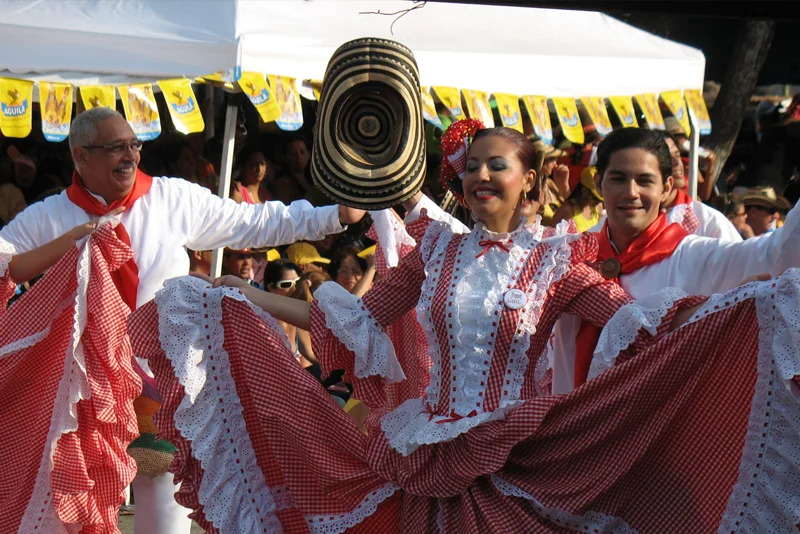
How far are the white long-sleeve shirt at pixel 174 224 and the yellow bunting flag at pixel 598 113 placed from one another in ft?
13.4

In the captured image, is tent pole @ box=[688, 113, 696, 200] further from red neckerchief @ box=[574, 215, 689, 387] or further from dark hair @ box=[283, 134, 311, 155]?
red neckerchief @ box=[574, 215, 689, 387]

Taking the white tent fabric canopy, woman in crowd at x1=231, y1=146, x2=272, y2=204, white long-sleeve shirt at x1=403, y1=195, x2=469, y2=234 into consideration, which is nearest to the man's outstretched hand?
white long-sleeve shirt at x1=403, y1=195, x2=469, y2=234

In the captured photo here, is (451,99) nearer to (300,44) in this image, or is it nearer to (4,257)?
(300,44)

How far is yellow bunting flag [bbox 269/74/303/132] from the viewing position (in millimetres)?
7320

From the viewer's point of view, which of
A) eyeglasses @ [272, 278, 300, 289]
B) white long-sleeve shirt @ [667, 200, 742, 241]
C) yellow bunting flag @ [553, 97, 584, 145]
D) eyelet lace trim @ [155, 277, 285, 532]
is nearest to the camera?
eyelet lace trim @ [155, 277, 285, 532]

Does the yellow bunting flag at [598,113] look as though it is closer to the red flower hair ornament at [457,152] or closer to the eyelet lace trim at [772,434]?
the red flower hair ornament at [457,152]

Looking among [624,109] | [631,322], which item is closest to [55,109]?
[624,109]

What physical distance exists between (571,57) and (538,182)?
5.22 meters

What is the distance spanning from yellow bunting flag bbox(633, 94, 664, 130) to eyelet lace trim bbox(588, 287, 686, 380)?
5.52 metres

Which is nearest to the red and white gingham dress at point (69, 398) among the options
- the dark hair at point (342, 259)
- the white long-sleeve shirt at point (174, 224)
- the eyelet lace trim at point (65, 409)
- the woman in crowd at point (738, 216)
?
the eyelet lace trim at point (65, 409)

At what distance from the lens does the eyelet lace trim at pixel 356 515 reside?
3578 millimetres

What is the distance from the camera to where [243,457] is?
3.70 meters

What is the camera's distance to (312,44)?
7.54m

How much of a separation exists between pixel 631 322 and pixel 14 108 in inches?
177
